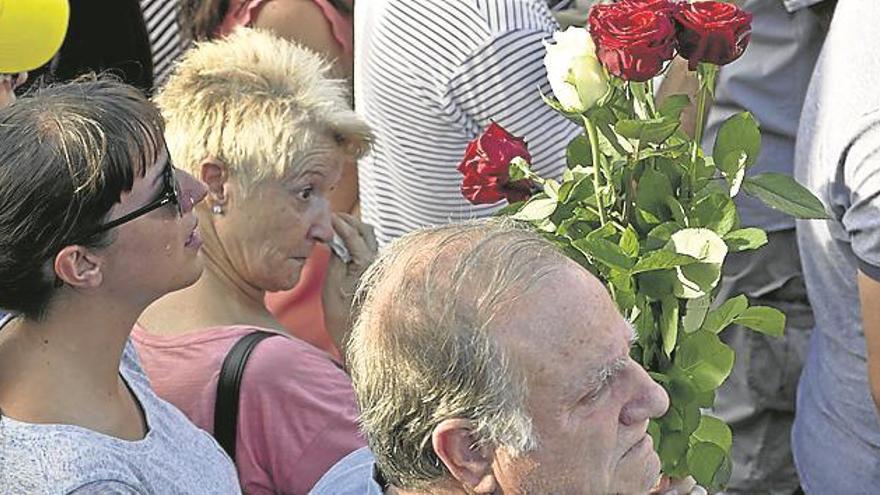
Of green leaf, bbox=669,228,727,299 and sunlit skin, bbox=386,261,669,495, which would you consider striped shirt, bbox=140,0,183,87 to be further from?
sunlit skin, bbox=386,261,669,495

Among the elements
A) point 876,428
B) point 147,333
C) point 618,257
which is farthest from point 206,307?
point 876,428

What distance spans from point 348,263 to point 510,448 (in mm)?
1418

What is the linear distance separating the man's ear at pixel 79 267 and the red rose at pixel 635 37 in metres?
0.81

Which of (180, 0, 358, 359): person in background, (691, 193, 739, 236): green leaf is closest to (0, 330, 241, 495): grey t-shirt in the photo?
(691, 193, 739, 236): green leaf

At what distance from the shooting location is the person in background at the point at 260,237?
2.53m

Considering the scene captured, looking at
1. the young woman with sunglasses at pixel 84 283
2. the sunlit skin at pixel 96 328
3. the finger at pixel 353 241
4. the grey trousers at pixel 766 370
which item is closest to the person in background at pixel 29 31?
the young woman with sunglasses at pixel 84 283

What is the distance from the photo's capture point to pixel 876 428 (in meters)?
2.68

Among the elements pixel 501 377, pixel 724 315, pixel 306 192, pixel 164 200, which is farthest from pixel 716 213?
pixel 306 192

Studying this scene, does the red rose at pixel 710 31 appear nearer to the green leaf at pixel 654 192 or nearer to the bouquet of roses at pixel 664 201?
the bouquet of roses at pixel 664 201

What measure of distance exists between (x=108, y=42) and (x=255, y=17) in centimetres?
38

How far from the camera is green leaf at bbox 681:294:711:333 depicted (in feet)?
6.79

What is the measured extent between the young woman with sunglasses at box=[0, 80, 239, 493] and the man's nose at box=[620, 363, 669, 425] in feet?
2.45

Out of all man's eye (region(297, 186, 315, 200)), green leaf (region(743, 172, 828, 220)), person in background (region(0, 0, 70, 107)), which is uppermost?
person in background (region(0, 0, 70, 107))

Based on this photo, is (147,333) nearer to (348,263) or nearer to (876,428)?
(348,263)
